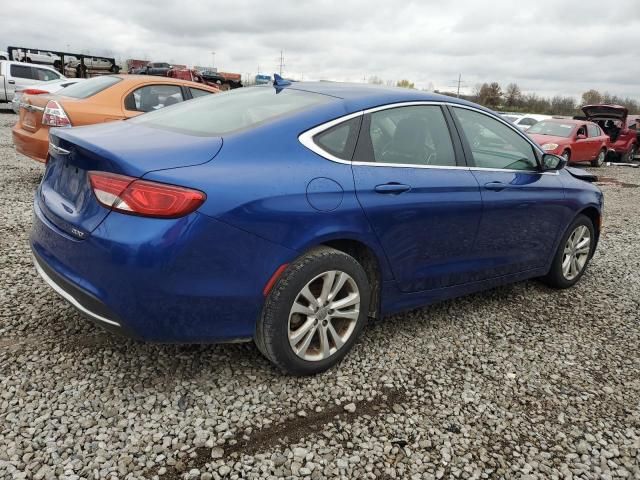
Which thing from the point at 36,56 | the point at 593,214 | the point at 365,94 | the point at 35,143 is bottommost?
the point at 593,214

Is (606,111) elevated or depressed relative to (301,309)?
elevated

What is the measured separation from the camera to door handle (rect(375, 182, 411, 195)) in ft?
9.18

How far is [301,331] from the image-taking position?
2646 millimetres

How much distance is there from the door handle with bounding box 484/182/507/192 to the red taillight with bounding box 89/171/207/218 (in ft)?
6.66

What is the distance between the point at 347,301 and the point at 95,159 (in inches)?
56.1

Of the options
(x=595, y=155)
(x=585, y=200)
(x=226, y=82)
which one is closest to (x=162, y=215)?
(x=585, y=200)

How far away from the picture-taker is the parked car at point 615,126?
16891 mm

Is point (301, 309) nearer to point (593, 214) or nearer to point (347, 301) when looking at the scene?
point (347, 301)

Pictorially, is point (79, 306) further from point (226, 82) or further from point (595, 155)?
point (226, 82)

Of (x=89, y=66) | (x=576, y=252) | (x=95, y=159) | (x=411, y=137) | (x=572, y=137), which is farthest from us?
(x=89, y=66)

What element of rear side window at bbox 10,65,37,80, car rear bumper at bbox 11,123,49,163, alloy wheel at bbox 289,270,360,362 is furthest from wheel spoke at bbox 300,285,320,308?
rear side window at bbox 10,65,37,80

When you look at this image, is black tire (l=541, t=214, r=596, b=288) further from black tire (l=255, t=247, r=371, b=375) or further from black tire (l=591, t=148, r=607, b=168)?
black tire (l=591, t=148, r=607, b=168)

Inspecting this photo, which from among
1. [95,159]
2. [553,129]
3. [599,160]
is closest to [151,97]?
[95,159]

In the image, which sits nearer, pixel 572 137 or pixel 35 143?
pixel 35 143
